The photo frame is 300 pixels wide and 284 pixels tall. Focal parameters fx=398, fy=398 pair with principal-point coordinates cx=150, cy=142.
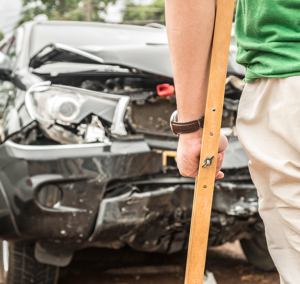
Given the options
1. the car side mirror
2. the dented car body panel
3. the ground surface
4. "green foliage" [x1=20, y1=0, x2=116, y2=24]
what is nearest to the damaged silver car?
the dented car body panel

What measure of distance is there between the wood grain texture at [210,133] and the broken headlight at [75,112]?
1.12 m

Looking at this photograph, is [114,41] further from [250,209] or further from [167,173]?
[250,209]

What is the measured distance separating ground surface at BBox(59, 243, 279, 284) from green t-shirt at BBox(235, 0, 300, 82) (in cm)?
231

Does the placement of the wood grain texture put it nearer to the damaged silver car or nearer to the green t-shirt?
the green t-shirt

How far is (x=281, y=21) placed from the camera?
1094 mm

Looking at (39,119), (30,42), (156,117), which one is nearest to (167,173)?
(156,117)

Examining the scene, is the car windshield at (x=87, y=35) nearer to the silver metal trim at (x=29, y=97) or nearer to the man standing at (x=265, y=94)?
the silver metal trim at (x=29, y=97)

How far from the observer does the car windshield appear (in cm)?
313

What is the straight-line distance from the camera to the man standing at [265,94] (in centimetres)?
108

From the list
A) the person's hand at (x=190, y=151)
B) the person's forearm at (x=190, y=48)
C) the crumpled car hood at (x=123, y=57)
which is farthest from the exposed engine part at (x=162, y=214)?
the person's forearm at (x=190, y=48)

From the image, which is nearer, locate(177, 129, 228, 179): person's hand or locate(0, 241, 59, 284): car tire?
locate(177, 129, 228, 179): person's hand

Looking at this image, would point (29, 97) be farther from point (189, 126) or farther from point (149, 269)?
point (149, 269)

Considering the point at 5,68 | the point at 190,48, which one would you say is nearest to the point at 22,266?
the point at 5,68

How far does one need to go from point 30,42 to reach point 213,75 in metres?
2.33
